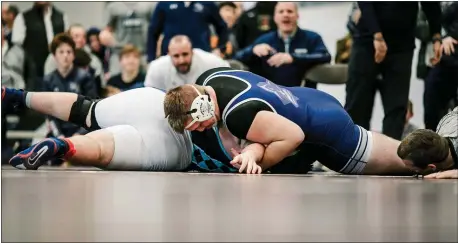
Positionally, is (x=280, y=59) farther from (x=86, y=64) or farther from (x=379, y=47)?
(x=86, y=64)

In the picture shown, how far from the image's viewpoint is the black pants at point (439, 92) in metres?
4.46

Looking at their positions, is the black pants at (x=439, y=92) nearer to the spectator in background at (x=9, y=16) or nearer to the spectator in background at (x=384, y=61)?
the spectator in background at (x=384, y=61)

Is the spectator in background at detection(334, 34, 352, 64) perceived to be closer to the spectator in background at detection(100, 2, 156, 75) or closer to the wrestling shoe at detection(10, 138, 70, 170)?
the spectator in background at detection(100, 2, 156, 75)

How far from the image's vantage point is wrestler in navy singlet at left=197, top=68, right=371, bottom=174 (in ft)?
9.24

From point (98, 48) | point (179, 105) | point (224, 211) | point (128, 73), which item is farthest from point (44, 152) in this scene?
point (98, 48)

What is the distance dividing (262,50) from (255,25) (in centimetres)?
60

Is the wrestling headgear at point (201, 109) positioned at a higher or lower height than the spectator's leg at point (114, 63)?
lower

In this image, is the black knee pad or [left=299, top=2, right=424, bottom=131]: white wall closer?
the black knee pad

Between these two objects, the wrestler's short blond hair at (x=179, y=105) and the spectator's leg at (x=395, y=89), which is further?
the spectator's leg at (x=395, y=89)

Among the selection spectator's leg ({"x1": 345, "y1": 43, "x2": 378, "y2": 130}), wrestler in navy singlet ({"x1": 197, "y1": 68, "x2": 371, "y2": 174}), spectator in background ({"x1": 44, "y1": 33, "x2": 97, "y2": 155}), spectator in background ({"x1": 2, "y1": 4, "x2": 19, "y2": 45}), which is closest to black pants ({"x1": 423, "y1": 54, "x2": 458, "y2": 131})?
spectator's leg ({"x1": 345, "y1": 43, "x2": 378, "y2": 130})

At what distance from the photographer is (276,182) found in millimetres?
2328

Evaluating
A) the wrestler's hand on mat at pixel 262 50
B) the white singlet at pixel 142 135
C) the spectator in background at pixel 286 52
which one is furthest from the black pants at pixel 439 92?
the white singlet at pixel 142 135

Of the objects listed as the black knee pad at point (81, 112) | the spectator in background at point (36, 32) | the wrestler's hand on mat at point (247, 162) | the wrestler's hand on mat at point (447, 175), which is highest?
the spectator in background at point (36, 32)

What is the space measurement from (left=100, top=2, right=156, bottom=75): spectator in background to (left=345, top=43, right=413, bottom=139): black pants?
3203 mm
